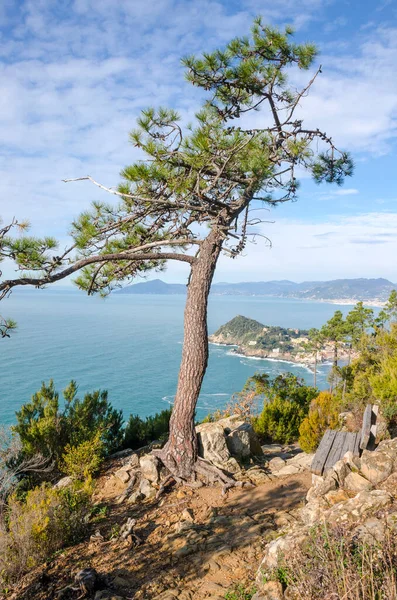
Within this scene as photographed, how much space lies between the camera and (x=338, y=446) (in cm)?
489

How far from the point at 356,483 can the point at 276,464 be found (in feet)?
7.50

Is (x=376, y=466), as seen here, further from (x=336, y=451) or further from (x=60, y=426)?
(x=60, y=426)

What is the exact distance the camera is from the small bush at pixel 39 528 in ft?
12.0

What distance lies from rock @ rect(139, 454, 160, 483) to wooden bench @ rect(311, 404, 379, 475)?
6.78 ft

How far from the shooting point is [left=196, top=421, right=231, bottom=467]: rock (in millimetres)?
5580

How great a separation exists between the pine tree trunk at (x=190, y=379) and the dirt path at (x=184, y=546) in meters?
0.49

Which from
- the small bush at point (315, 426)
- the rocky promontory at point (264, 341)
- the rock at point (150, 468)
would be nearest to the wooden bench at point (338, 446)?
the small bush at point (315, 426)

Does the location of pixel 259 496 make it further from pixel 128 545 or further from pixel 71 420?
pixel 71 420

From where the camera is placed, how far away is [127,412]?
83.0ft

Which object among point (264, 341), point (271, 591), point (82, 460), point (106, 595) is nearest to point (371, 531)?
point (271, 591)

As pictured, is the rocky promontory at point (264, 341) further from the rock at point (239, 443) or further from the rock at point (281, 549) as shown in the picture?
the rock at point (281, 549)

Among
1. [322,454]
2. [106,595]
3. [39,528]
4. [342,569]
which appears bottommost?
[106,595]

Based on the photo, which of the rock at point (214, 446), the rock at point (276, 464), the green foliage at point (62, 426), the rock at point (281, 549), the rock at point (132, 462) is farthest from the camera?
the green foliage at point (62, 426)

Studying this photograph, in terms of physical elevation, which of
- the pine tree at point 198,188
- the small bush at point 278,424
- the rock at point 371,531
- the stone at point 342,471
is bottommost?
the small bush at point 278,424
